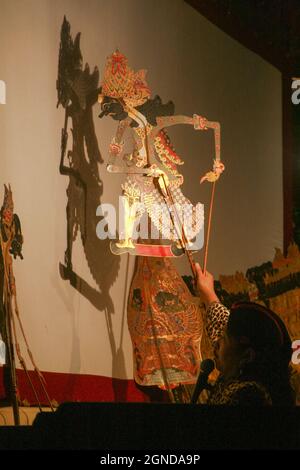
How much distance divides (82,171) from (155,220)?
0.41 metres

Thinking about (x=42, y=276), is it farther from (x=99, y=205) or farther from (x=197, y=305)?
(x=197, y=305)

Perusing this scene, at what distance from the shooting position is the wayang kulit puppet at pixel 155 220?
14.1 ft

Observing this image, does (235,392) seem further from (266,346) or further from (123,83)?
(123,83)

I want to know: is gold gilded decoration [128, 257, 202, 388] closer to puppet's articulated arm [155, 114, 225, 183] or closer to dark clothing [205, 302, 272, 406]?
dark clothing [205, 302, 272, 406]

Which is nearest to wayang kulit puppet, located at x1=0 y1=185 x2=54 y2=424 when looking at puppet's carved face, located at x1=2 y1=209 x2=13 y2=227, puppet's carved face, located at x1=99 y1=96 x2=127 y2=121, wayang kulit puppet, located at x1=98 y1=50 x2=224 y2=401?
puppet's carved face, located at x1=2 y1=209 x2=13 y2=227

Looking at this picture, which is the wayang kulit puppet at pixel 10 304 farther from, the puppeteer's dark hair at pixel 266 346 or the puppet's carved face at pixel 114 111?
the puppeteer's dark hair at pixel 266 346

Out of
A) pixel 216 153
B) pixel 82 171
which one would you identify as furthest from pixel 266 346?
pixel 82 171

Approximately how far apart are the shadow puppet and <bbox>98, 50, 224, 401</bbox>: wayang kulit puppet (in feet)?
0.23

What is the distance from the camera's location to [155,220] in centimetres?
436

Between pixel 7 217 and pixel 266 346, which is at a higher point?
pixel 7 217

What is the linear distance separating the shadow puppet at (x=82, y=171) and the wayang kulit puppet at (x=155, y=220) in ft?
0.23

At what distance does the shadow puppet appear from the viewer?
4363mm

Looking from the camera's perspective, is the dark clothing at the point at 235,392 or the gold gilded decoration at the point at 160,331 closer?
the dark clothing at the point at 235,392

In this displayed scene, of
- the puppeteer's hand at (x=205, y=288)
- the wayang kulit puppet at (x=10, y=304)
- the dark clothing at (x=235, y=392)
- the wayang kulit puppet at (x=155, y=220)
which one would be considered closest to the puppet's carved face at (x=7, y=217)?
the wayang kulit puppet at (x=10, y=304)
